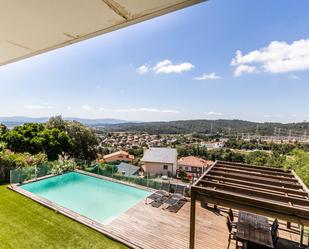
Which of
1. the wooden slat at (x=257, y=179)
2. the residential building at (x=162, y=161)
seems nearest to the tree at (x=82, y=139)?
the residential building at (x=162, y=161)

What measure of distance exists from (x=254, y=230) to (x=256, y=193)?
5.49 ft

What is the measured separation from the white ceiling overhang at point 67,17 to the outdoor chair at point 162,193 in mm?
8444

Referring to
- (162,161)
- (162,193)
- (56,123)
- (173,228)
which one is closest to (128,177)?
(162,193)

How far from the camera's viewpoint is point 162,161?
26531mm

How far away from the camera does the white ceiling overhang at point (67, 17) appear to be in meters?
0.86

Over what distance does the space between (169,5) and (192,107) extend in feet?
252

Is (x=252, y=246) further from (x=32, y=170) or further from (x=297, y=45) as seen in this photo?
(x=297, y=45)

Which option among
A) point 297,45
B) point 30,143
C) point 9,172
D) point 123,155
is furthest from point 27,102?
point 297,45

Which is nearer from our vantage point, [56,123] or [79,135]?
[56,123]

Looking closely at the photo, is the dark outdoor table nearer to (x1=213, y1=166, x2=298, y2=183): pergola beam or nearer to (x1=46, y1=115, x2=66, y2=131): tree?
(x1=213, y1=166, x2=298, y2=183): pergola beam

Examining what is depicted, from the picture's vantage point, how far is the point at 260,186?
16.0 ft

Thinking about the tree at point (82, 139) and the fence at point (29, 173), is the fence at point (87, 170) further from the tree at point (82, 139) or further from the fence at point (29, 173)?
the tree at point (82, 139)

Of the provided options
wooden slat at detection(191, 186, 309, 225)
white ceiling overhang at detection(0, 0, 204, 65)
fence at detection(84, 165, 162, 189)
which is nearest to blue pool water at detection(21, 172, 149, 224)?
fence at detection(84, 165, 162, 189)

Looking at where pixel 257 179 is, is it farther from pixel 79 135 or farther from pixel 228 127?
pixel 228 127
